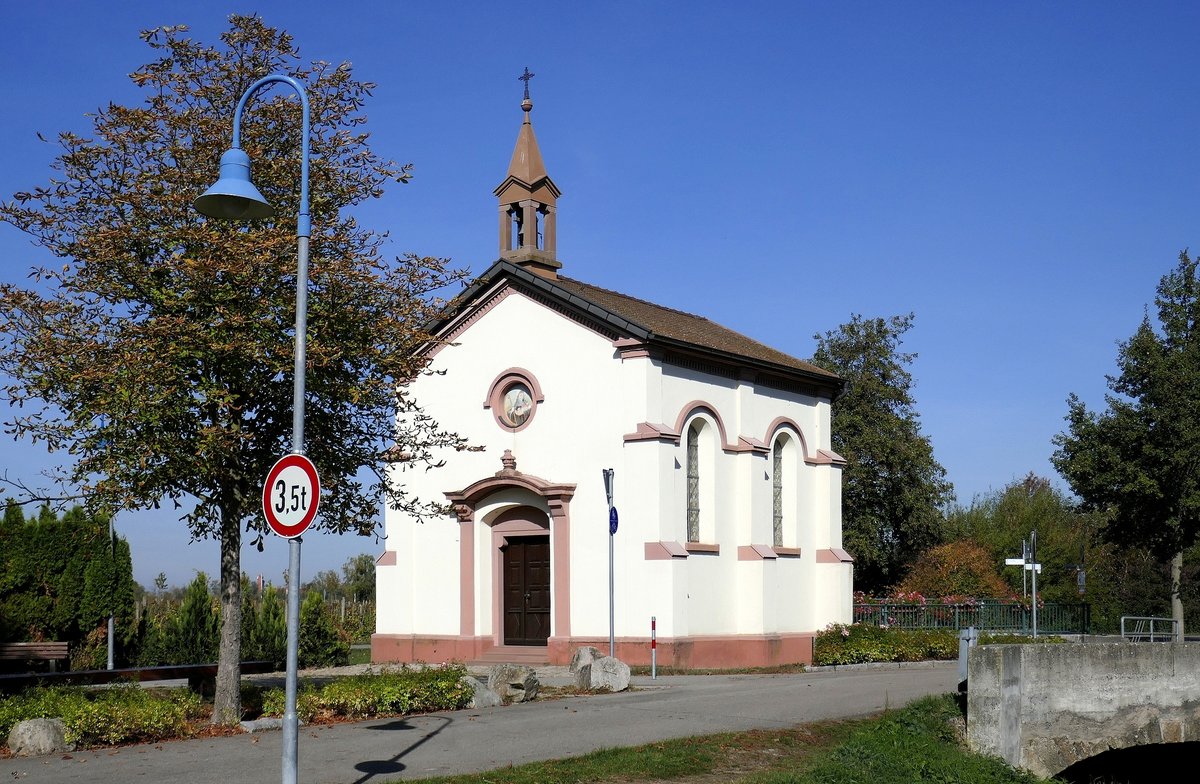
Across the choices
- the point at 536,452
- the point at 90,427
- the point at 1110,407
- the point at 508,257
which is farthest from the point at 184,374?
the point at 1110,407

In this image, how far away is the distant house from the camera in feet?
83.7

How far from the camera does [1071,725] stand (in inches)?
685

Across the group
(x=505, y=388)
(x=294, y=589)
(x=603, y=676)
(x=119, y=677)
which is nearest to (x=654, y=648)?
(x=603, y=676)

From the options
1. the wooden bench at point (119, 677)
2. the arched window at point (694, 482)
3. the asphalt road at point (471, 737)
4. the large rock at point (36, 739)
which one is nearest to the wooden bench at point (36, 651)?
the wooden bench at point (119, 677)

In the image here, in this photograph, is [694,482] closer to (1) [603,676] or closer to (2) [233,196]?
(1) [603,676]

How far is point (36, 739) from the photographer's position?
41.5 ft

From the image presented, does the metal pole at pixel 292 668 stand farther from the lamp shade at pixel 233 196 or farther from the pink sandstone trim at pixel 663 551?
the pink sandstone trim at pixel 663 551

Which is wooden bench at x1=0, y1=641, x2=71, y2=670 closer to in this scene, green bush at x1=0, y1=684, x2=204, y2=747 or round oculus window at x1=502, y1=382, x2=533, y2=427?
green bush at x1=0, y1=684, x2=204, y2=747

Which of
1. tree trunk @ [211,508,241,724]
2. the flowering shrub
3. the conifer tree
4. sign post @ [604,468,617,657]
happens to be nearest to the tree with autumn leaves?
tree trunk @ [211,508,241,724]

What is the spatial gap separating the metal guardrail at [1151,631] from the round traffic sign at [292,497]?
19.1 meters

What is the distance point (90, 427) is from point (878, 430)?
3641cm

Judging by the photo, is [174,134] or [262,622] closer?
[174,134]

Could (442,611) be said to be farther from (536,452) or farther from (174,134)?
(174,134)

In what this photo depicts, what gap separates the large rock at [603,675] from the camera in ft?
62.8
